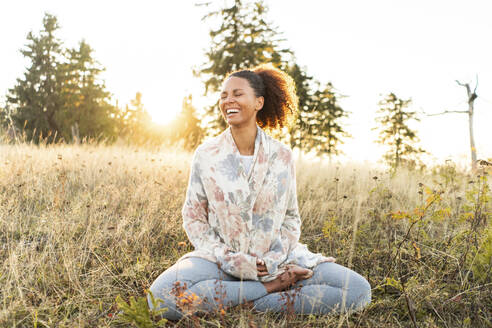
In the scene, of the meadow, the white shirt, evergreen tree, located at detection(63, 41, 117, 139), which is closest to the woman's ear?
the white shirt

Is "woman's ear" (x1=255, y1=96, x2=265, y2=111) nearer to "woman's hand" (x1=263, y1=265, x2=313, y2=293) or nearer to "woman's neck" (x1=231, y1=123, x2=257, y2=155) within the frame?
"woman's neck" (x1=231, y1=123, x2=257, y2=155)

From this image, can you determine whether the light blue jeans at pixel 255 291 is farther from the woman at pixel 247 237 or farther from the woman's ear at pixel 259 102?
the woman's ear at pixel 259 102

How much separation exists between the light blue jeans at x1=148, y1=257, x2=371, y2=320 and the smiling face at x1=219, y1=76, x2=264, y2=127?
3.70 ft

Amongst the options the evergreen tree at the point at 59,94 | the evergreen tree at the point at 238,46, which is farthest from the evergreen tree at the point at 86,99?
the evergreen tree at the point at 238,46

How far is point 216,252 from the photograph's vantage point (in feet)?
7.95

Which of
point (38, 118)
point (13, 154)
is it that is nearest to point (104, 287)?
point (13, 154)

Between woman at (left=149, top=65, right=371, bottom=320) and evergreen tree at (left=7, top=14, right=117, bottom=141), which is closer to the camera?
woman at (left=149, top=65, right=371, bottom=320)

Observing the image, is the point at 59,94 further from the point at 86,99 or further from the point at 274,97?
the point at 274,97

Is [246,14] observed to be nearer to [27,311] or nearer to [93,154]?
[93,154]

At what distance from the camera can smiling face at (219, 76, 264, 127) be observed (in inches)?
104

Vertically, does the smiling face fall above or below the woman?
above

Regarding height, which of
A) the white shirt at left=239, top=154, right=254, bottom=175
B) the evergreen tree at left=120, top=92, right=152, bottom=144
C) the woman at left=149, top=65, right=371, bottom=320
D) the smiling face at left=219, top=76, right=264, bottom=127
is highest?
the evergreen tree at left=120, top=92, right=152, bottom=144

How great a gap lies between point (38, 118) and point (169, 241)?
2192 cm

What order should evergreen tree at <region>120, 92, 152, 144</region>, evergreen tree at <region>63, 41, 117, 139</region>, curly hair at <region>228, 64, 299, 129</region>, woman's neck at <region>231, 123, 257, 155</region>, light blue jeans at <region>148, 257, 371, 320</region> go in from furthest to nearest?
1. evergreen tree at <region>120, 92, 152, 144</region>
2. evergreen tree at <region>63, 41, 117, 139</region>
3. curly hair at <region>228, 64, 299, 129</region>
4. woman's neck at <region>231, 123, 257, 155</region>
5. light blue jeans at <region>148, 257, 371, 320</region>
